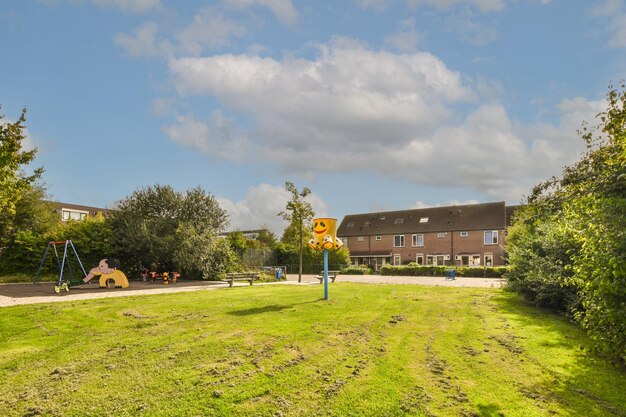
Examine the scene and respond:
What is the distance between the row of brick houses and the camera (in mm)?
51900

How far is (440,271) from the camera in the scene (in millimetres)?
41000

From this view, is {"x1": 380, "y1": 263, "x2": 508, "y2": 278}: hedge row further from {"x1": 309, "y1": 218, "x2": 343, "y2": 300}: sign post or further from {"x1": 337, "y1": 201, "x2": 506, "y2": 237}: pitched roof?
{"x1": 309, "y1": 218, "x2": 343, "y2": 300}: sign post

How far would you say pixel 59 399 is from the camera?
600 centimetres

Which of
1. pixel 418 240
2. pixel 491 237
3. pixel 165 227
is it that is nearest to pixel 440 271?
pixel 491 237

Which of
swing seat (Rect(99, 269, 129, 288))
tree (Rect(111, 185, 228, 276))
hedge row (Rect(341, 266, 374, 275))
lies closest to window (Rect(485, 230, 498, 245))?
hedge row (Rect(341, 266, 374, 275))

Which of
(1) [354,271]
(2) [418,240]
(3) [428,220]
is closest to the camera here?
(1) [354,271]

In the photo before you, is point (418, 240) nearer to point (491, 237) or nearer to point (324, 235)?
point (491, 237)

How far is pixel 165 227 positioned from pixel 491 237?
3966 cm

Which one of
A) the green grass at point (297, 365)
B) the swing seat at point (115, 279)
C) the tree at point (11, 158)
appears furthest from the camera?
the swing seat at point (115, 279)

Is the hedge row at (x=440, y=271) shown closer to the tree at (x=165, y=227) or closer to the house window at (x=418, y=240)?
the house window at (x=418, y=240)

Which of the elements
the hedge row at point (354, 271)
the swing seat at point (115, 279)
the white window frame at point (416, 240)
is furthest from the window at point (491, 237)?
the swing seat at point (115, 279)

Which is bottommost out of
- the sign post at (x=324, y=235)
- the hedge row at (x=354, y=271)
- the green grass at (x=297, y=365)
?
the hedge row at (x=354, y=271)

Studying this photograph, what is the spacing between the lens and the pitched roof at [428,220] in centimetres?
5299

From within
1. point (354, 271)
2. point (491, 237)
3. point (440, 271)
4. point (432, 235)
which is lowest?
point (354, 271)
